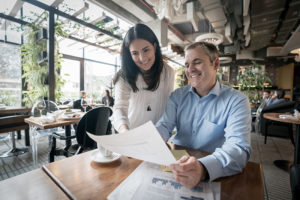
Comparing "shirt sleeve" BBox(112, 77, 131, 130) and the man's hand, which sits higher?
"shirt sleeve" BBox(112, 77, 131, 130)

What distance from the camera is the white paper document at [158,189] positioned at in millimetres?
534

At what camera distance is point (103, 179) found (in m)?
0.64

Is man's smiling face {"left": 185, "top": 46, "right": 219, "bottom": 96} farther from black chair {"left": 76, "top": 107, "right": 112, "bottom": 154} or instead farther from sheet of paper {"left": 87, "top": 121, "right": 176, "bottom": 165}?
black chair {"left": 76, "top": 107, "right": 112, "bottom": 154}

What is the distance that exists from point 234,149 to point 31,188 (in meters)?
0.88

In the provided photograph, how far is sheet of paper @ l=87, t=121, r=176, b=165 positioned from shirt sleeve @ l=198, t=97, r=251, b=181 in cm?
22

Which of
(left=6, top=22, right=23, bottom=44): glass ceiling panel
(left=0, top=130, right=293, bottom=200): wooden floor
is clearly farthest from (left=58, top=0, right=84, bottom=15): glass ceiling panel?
(left=0, top=130, right=293, bottom=200): wooden floor

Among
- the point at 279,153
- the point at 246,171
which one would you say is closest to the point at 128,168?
the point at 246,171

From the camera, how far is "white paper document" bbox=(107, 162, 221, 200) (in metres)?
0.53

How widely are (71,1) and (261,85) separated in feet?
25.1

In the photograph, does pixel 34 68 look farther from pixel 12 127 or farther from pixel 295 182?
pixel 295 182

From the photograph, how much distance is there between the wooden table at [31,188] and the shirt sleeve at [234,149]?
0.58 metres

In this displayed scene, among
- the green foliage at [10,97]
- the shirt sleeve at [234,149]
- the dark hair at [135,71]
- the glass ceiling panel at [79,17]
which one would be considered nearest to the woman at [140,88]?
the dark hair at [135,71]

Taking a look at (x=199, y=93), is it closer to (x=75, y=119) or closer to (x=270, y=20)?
(x=75, y=119)

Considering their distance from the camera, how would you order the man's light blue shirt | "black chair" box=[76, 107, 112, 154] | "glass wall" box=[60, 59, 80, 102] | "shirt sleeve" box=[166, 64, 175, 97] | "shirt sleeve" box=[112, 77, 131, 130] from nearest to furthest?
the man's light blue shirt < "shirt sleeve" box=[112, 77, 131, 130] < "shirt sleeve" box=[166, 64, 175, 97] < "black chair" box=[76, 107, 112, 154] < "glass wall" box=[60, 59, 80, 102]
